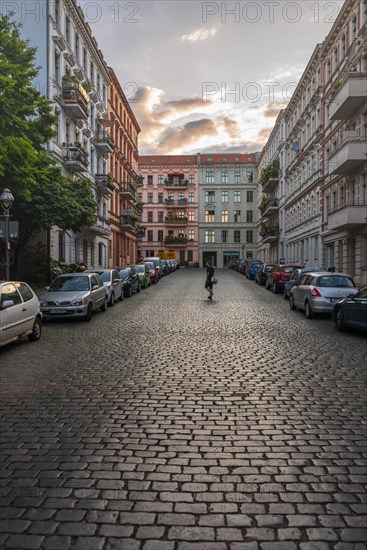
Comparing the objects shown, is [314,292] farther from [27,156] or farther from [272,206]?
[272,206]

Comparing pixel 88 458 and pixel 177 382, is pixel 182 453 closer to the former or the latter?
pixel 88 458

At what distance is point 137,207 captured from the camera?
60.7m

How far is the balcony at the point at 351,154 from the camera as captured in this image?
1028 inches

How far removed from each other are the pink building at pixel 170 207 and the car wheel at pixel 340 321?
7167 cm

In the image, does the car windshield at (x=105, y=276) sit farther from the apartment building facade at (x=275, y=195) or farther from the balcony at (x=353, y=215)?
the apartment building facade at (x=275, y=195)

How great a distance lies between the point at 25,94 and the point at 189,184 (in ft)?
229

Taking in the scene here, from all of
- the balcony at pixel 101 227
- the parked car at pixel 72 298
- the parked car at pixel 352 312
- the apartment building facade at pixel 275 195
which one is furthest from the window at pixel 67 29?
the parked car at pixel 352 312

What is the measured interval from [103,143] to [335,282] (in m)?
30.7

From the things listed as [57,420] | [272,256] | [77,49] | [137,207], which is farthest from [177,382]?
[272,256]

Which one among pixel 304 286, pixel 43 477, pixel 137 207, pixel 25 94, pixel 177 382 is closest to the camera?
pixel 43 477

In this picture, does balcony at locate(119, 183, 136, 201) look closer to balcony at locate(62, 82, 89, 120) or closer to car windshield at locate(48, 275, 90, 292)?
balcony at locate(62, 82, 89, 120)

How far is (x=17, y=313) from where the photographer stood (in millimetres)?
9602

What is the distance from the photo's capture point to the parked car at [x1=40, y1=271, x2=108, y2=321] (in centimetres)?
1390

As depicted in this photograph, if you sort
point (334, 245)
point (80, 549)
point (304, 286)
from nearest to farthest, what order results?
point (80, 549), point (304, 286), point (334, 245)
